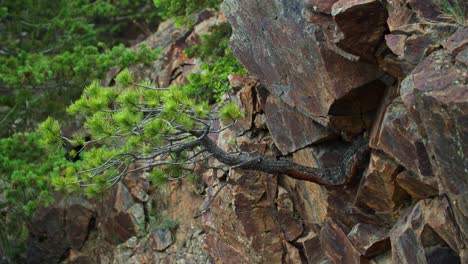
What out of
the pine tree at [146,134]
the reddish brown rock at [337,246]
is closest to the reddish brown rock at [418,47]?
the pine tree at [146,134]

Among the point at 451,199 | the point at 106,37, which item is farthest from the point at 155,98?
the point at 106,37

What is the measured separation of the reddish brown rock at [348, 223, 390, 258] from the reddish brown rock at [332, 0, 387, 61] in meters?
2.48

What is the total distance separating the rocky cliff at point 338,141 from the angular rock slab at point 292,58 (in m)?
0.02

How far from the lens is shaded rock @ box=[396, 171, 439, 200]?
7884mm

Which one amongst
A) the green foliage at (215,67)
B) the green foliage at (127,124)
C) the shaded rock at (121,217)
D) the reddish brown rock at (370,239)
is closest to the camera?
the green foliage at (127,124)

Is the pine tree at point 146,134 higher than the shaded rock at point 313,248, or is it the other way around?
the pine tree at point 146,134

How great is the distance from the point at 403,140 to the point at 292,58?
7.00 ft

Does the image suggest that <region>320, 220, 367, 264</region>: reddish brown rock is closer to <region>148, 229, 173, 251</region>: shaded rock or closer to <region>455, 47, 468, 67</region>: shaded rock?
<region>455, 47, 468, 67</region>: shaded rock

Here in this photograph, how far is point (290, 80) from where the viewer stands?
971 centimetres

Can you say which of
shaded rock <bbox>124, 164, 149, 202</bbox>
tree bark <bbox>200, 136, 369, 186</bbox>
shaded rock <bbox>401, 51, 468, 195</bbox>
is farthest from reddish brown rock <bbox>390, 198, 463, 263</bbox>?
shaded rock <bbox>124, 164, 149, 202</bbox>

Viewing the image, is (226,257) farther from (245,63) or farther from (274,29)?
(274,29)

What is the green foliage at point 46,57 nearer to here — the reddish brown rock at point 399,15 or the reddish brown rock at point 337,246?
the reddish brown rock at point 337,246

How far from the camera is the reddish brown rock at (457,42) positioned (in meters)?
6.94

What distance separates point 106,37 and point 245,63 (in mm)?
11088
